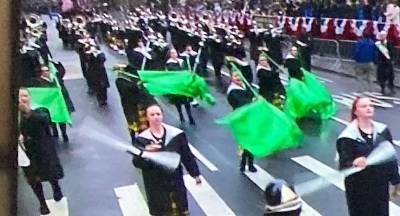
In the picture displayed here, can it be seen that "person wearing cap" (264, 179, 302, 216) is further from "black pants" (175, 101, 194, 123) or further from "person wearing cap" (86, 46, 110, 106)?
"person wearing cap" (86, 46, 110, 106)

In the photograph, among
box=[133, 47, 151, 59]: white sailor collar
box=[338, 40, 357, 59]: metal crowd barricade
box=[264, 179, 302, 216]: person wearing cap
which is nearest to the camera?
box=[264, 179, 302, 216]: person wearing cap

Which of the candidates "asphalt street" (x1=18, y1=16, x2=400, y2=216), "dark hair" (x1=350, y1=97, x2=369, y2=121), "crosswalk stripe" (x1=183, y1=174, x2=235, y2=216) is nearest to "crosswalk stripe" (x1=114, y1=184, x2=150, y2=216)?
"asphalt street" (x1=18, y1=16, x2=400, y2=216)

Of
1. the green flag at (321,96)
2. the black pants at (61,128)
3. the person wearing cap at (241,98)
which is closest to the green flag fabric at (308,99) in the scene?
the green flag at (321,96)

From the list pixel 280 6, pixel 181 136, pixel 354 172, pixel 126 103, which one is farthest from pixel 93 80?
pixel 354 172

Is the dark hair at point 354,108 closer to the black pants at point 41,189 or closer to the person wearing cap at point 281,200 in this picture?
the person wearing cap at point 281,200

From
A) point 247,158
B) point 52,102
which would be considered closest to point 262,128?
point 247,158

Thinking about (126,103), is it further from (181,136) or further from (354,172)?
(354,172)

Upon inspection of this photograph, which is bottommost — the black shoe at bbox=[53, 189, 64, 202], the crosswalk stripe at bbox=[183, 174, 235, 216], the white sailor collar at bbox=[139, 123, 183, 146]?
the crosswalk stripe at bbox=[183, 174, 235, 216]
